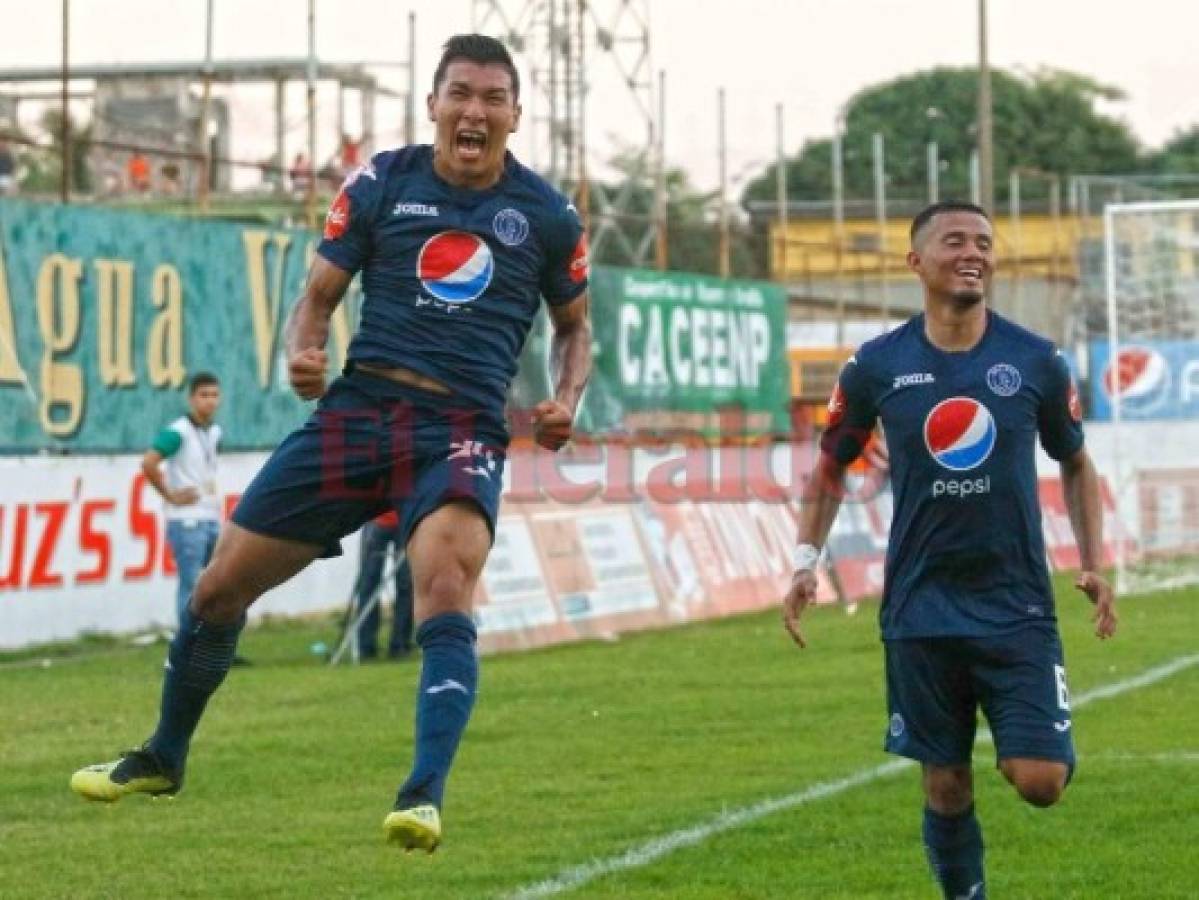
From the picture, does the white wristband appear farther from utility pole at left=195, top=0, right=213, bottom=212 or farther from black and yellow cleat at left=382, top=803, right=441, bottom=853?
utility pole at left=195, top=0, right=213, bottom=212

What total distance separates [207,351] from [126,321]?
1.43m

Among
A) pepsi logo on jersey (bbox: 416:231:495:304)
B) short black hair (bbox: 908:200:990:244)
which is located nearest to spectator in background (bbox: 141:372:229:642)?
pepsi logo on jersey (bbox: 416:231:495:304)

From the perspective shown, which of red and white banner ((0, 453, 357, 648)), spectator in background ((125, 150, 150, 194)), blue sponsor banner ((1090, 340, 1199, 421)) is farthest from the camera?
blue sponsor banner ((1090, 340, 1199, 421))

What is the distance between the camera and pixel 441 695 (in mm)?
8578

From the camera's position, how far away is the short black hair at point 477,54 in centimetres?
894

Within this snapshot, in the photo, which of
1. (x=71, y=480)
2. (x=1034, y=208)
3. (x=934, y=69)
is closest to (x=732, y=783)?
(x=71, y=480)

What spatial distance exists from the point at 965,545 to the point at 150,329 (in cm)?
1639

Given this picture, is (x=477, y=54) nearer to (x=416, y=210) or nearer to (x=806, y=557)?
(x=416, y=210)

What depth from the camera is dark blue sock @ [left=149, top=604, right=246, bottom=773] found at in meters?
9.54

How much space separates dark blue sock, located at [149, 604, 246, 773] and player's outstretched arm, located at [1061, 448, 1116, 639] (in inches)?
107

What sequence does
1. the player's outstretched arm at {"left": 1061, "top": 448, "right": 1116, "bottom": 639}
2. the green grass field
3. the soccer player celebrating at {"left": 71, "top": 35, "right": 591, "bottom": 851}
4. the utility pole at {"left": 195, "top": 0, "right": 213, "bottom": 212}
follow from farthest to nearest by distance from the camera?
the utility pole at {"left": 195, "top": 0, "right": 213, "bottom": 212} < the green grass field < the player's outstretched arm at {"left": 1061, "top": 448, "right": 1116, "bottom": 639} < the soccer player celebrating at {"left": 71, "top": 35, "right": 591, "bottom": 851}

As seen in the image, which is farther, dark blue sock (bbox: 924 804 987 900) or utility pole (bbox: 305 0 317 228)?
utility pole (bbox: 305 0 317 228)

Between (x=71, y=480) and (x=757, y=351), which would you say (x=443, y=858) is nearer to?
(x=71, y=480)

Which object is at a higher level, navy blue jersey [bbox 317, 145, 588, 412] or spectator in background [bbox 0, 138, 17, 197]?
spectator in background [bbox 0, 138, 17, 197]
